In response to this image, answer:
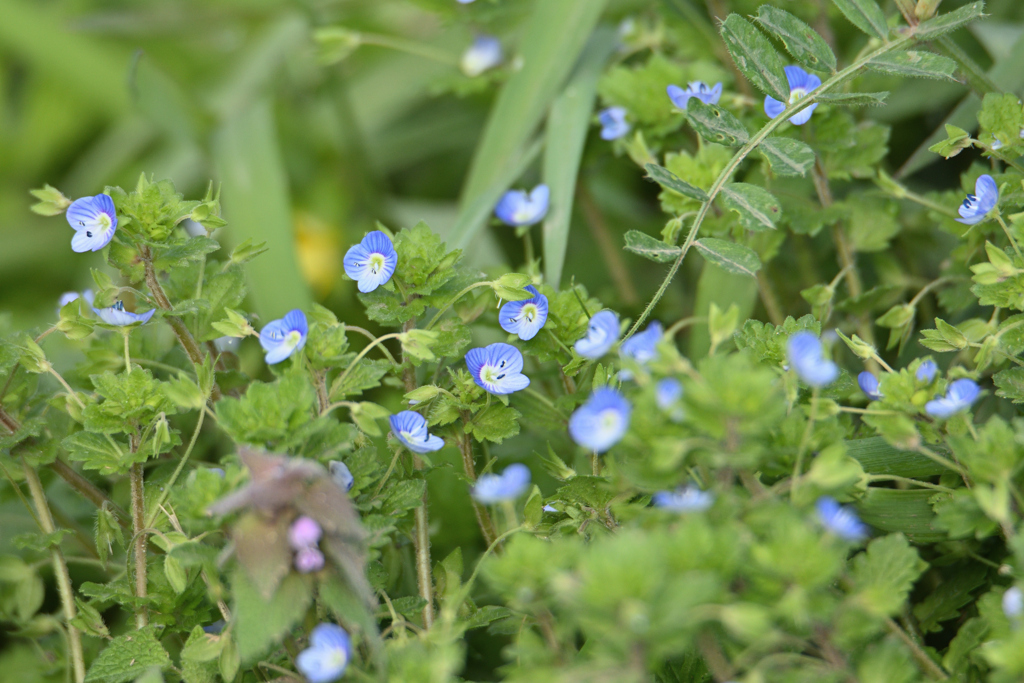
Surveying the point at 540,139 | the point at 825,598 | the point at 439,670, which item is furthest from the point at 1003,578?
the point at 540,139

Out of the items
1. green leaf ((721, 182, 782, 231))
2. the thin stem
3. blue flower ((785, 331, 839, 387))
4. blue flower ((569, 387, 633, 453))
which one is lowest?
the thin stem

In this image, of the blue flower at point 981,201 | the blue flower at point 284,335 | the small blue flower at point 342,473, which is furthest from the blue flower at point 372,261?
the blue flower at point 981,201

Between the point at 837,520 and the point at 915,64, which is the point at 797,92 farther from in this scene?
the point at 837,520

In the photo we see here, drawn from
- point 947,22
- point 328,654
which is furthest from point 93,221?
point 947,22

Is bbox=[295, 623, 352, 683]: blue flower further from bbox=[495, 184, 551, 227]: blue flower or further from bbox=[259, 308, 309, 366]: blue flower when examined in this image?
bbox=[495, 184, 551, 227]: blue flower

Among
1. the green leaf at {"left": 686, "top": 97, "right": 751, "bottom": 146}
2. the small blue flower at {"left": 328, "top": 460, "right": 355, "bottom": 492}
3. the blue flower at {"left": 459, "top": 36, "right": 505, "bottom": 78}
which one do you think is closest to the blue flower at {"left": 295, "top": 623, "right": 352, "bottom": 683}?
the small blue flower at {"left": 328, "top": 460, "right": 355, "bottom": 492}

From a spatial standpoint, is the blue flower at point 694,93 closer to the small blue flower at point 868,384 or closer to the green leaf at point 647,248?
the green leaf at point 647,248
